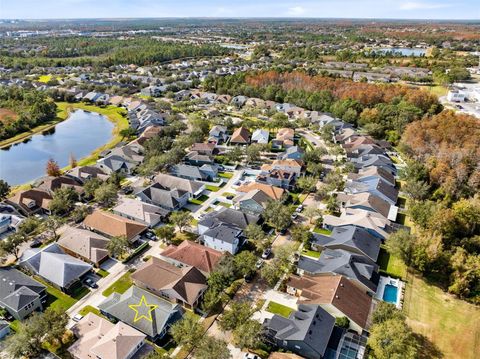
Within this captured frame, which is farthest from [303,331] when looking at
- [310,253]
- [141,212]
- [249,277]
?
[141,212]

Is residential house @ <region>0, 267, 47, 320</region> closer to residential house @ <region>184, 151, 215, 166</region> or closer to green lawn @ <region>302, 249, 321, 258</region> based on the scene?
green lawn @ <region>302, 249, 321, 258</region>

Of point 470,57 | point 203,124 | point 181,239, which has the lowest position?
point 181,239

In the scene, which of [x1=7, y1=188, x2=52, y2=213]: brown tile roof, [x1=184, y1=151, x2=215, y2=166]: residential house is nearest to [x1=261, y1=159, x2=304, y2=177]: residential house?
[x1=184, y1=151, x2=215, y2=166]: residential house

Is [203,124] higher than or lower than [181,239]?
higher

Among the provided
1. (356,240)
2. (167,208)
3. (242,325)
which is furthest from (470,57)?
(242,325)

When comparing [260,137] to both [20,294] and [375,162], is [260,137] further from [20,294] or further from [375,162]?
[20,294]

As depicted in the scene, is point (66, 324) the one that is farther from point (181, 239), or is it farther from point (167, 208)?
point (167, 208)

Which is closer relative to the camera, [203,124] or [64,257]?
[64,257]
